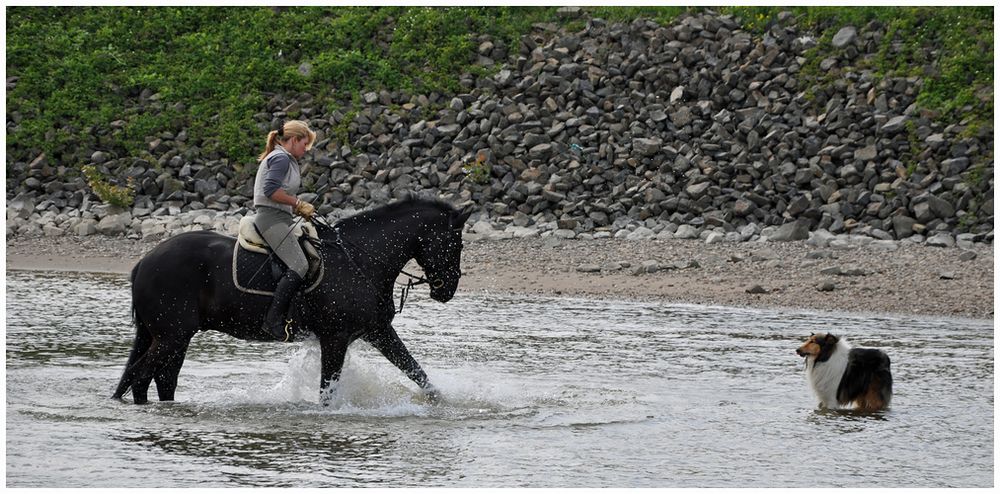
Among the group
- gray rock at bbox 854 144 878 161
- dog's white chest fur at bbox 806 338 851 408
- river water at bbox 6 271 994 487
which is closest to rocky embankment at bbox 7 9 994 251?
gray rock at bbox 854 144 878 161

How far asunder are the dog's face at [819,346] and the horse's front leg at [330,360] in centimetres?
386

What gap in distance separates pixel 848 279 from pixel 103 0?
23253 mm

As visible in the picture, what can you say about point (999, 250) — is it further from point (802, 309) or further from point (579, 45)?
point (579, 45)

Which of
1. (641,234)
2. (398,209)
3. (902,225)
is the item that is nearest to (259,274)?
(398,209)

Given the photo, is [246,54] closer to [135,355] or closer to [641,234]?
[641,234]

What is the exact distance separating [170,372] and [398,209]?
2.24 metres

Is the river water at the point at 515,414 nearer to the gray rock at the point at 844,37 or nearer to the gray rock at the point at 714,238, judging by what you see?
the gray rock at the point at 714,238

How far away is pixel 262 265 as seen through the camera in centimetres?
1023

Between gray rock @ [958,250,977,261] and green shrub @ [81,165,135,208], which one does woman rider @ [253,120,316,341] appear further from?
green shrub @ [81,165,135,208]

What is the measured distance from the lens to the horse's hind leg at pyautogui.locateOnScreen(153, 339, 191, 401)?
10539 mm

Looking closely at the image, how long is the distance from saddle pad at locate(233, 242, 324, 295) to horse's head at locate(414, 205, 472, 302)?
2.78ft

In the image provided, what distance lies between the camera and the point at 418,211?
1059 cm

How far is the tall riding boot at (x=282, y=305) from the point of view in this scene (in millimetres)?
10070

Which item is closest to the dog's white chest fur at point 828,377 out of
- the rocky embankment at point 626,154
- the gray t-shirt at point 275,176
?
the gray t-shirt at point 275,176
